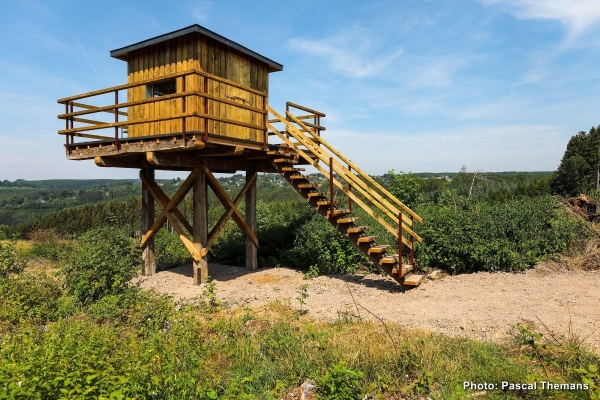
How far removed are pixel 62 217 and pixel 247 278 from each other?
47219 mm

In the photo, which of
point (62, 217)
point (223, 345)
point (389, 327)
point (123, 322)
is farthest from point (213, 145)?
point (62, 217)

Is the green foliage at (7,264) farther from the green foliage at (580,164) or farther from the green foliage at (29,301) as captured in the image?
the green foliage at (580,164)

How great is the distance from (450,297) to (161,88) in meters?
8.64

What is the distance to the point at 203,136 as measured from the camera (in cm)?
833

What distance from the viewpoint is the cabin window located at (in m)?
9.88

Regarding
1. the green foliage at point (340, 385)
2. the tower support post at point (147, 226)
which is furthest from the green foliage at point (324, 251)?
the green foliage at point (340, 385)

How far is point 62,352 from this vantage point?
430 centimetres

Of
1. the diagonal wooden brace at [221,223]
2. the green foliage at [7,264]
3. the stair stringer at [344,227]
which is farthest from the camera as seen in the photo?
the diagonal wooden brace at [221,223]

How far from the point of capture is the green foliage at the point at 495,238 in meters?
10.2

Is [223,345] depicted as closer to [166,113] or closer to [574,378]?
[574,378]

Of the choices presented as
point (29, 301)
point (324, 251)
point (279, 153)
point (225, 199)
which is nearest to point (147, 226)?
point (225, 199)

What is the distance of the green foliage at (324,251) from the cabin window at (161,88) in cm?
572

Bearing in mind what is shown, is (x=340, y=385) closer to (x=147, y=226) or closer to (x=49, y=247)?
(x=147, y=226)

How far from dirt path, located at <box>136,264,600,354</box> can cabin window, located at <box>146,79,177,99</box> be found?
198 inches
